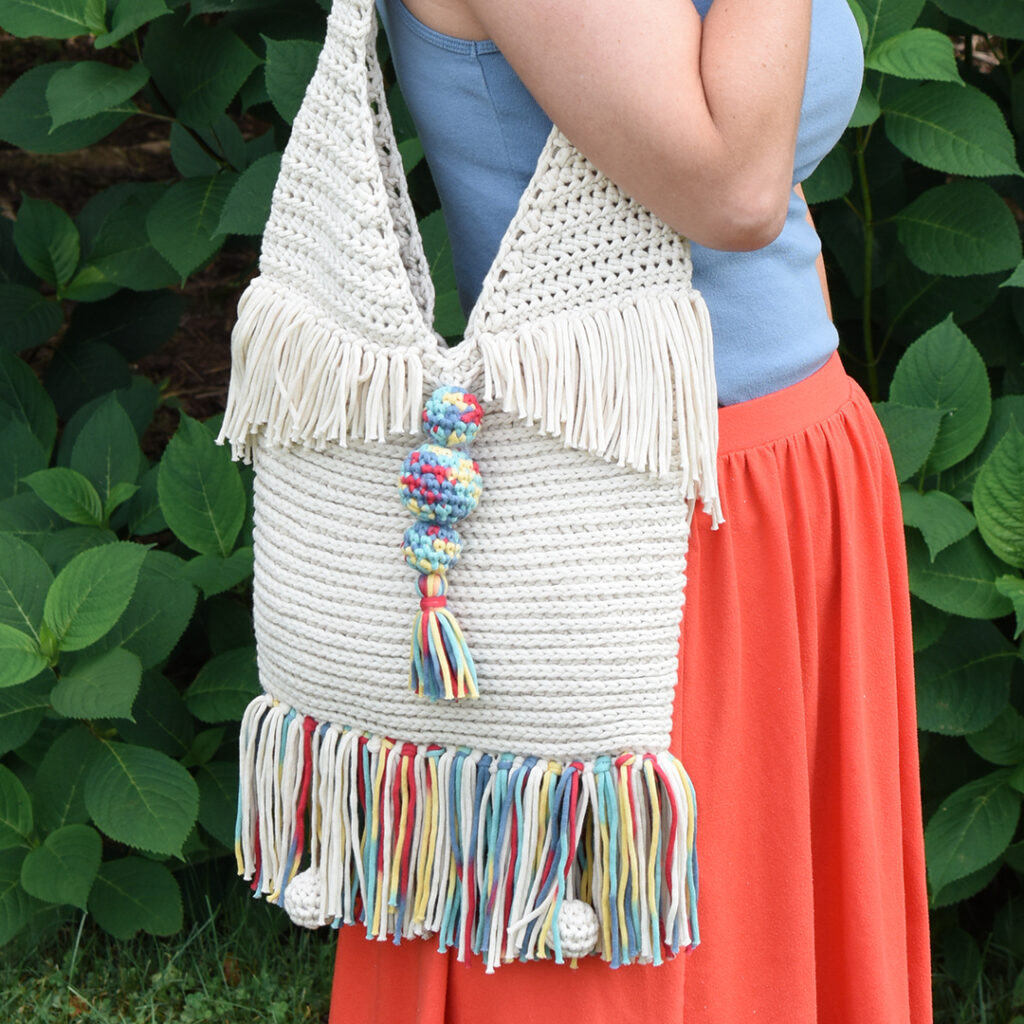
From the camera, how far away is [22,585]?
5.02ft

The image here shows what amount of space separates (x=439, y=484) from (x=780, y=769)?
1.32ft

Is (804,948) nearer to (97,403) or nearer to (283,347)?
(283,347)

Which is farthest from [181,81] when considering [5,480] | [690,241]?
[690,241]

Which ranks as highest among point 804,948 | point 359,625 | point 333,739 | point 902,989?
point 359,625

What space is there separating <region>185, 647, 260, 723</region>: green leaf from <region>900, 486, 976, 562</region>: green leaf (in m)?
0.90

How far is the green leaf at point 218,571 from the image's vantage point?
64.8 inches

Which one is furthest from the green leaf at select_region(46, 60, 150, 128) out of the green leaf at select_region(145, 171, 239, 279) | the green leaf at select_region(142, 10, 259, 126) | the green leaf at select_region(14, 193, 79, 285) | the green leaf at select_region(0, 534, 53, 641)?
the green leaf at select_region(0, 534, 53, 641)

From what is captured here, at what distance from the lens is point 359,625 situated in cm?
94

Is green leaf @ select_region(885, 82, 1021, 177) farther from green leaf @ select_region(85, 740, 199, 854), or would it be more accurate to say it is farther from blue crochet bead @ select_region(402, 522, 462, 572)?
green leaf @ select_region(85, 740, 199, 854)

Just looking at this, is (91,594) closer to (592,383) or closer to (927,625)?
(592,383)

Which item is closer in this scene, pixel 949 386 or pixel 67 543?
pixel 949 386

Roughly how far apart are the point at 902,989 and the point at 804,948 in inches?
7.0

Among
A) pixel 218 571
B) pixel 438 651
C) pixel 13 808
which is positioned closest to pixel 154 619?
pixel 218 571

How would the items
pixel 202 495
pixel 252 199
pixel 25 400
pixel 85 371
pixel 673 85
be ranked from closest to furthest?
pixel 673 85 → pixel 252 199 → pixel 202 495 → pixel 25 400 → pixel 85 371
